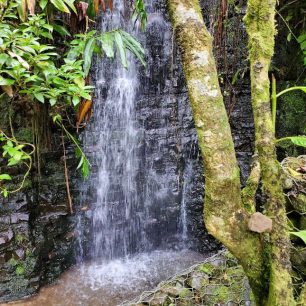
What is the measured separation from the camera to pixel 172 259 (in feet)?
12.8

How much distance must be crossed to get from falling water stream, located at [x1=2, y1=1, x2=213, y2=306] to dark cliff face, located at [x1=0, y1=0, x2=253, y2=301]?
0.01 meters

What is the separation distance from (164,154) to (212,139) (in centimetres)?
286

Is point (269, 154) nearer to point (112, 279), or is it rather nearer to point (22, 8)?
point (22, 8)

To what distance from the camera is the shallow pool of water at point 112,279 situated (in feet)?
10.2

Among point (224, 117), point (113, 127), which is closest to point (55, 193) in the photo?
point (113, 127)

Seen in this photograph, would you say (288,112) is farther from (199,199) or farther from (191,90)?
(191,90)

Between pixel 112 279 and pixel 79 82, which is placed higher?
pixel 79 82

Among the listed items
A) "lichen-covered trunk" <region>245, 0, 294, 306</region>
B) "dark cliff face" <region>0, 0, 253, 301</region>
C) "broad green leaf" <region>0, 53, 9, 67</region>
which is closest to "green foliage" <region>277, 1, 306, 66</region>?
"dark cliff face" <region>0, 0, 253, 301</region>

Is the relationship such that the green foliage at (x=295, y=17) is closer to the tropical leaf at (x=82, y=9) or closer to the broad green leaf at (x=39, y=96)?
the tropical leaf at (x=82, y=9)

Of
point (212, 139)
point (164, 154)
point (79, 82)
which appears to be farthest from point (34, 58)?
point (164, 154)

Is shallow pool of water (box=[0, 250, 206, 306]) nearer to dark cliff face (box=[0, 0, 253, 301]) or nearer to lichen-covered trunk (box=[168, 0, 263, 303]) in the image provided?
dark cliff face (box=[0, 0, 253, 301])

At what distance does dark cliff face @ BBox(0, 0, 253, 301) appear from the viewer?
3.57 meters

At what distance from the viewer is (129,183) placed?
405 cm

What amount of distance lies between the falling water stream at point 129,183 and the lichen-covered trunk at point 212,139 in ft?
8.08
